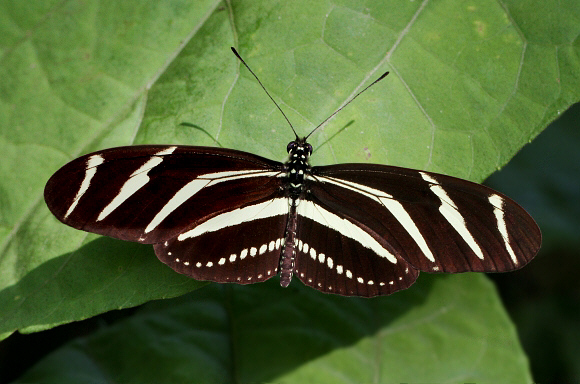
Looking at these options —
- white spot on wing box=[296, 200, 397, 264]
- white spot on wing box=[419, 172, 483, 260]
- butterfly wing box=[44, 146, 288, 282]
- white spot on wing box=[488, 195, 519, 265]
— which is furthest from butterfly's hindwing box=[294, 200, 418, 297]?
white spot on wing box=[488, 195, 519, 265]

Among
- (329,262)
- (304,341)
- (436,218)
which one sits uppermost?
(436,218)

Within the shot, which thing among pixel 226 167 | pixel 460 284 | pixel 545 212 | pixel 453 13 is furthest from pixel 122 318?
pixel 545 212

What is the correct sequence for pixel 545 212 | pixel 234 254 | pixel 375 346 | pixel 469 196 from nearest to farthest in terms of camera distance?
pixel 469 196, pixel 234 254, pixel 375 346, pixel 545 212

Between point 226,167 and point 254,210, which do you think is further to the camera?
point 254,210

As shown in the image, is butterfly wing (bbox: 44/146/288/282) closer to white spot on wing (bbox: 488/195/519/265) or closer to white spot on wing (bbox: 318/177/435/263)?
Result: white spot on wing (bbox: 318/177/435/263)

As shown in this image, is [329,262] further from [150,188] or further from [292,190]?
[150,188]

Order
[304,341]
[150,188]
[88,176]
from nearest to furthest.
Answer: [88,176] < [150,188] < [304,341]

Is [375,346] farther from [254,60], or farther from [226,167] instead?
[254,60]

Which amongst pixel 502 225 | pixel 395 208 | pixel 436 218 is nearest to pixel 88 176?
pixel 395 208
